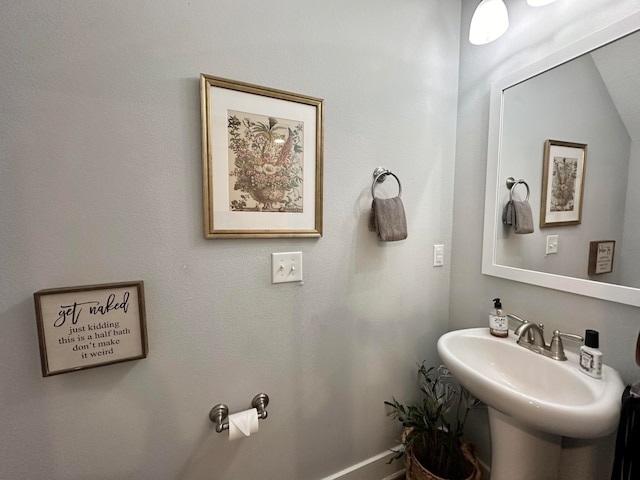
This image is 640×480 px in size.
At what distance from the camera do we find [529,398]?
0.75 m

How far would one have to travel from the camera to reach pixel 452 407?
1.48 m

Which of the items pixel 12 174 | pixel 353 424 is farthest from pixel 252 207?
pixel 353 424

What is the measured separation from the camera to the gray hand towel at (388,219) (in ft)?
3.79

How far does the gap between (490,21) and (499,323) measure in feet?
4.23

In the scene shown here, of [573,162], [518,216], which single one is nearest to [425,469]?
[518,216]

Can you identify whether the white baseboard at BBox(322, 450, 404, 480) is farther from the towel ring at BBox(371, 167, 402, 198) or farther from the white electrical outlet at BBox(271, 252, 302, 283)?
the towel ring at BBox(371, 167, 402, 198)

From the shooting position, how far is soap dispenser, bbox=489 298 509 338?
1156 mm

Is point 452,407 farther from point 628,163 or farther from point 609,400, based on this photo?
point 628,163

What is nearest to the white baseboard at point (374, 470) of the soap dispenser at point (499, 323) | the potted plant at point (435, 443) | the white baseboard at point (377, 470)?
the white baseboard at point (377, 470)

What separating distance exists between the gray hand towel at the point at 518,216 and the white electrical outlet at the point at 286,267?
3.33ft

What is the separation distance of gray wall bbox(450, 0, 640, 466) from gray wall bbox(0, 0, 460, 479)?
9cm

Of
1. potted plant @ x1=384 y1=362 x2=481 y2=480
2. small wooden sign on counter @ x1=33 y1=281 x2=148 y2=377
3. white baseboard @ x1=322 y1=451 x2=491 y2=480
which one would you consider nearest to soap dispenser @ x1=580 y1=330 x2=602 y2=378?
potted plant @ x1=384 y1=362 x2=481 y2=480

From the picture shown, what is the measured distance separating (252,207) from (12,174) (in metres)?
0.67

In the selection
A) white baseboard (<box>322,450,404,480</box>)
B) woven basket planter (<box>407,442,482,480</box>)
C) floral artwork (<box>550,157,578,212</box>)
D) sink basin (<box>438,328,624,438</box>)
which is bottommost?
white baseboard (<box>322,450,404,480</box>)
